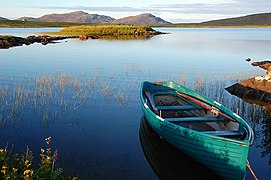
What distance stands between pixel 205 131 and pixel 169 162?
1.70m

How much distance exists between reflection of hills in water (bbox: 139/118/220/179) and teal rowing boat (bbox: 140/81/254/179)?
1.61 feet

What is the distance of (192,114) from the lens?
38.5 ft

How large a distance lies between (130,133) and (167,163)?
9.14 feet

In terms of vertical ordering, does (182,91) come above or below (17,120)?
above

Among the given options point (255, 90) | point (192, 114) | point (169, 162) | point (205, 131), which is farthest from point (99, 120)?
point (255, 90)

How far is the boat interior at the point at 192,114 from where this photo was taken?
8828 mm

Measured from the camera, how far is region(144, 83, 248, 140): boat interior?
8828mm

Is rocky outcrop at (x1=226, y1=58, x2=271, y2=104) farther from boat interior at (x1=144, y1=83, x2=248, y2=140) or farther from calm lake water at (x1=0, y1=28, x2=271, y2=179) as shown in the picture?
boat interior at (x1=144, y1=83, x2=248, y2=140)

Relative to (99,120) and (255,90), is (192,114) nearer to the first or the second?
(99,120)

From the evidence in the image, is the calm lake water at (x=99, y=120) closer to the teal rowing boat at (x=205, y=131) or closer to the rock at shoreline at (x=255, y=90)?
the rock at shoreline at (x=255, y=90)

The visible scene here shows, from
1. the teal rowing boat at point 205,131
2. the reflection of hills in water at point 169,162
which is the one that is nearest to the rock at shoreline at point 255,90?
the teal rowing boat at point 205,131

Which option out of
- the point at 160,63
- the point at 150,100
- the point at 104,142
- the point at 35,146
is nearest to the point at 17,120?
the point at 35,146

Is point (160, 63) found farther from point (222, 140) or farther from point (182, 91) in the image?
point (222, 140)

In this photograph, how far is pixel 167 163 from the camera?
30.3 ft
